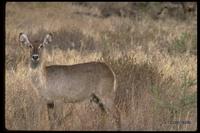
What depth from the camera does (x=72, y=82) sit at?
388 inches

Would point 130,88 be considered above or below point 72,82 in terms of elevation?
below

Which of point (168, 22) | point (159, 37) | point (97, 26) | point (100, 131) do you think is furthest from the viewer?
point (168, 22)

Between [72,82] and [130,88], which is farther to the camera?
[130,88]

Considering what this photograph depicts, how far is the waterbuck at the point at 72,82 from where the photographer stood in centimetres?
977

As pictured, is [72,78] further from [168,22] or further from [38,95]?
[168,22]

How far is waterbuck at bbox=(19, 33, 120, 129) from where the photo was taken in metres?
9.77

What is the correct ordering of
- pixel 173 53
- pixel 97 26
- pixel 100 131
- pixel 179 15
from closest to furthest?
pixel 100 131, pixel 173 53, pixel 97 26, pixel 179 15

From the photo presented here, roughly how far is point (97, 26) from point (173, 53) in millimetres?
7671

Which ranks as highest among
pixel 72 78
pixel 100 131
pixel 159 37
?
pixel 159 37

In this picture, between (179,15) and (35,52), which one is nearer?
(35,52)

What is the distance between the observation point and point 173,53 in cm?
1578

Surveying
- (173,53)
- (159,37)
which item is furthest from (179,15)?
(173,53)

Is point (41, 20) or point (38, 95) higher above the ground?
point (41, 20)

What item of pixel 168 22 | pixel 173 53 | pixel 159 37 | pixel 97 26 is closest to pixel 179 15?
pixel 168 22
